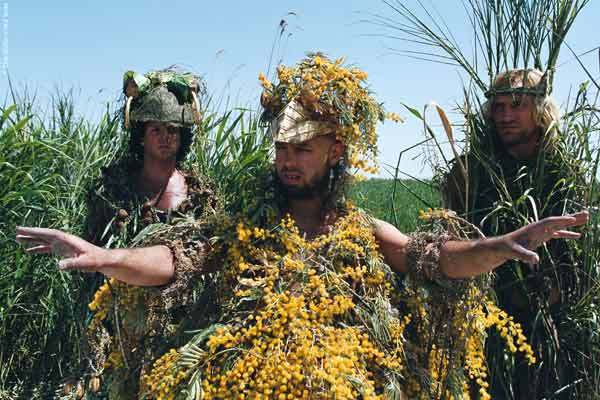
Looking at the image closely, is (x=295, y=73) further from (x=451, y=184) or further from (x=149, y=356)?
(x=149, y=356)

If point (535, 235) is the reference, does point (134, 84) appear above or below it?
above

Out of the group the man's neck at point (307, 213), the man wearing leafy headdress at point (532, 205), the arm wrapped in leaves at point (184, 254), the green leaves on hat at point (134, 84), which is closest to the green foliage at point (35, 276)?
the green leaves on hat at point (134, 84)

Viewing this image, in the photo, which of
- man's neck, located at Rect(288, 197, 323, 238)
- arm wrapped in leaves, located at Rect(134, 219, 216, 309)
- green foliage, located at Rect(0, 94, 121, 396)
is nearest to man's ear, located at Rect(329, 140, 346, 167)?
man's neck, located at Rect(288, 197, 323, 238)

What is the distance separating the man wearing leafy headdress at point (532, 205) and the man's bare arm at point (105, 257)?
48.0 inches

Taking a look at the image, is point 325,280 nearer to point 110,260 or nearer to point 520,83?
point 110,260

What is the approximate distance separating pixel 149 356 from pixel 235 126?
1.83 m

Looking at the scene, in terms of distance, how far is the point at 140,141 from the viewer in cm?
298

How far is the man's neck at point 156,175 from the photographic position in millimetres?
2869

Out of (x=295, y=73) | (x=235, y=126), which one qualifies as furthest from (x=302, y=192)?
(x=235, y=126)

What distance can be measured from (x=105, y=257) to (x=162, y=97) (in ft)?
3.78

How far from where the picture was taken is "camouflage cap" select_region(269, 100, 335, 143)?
6.93ft

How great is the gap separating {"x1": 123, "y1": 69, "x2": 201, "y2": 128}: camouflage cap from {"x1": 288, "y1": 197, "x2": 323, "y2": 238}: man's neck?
32.2 inches

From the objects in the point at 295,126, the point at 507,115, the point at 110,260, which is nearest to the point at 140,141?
the point at 295,126

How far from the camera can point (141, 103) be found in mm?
2857
